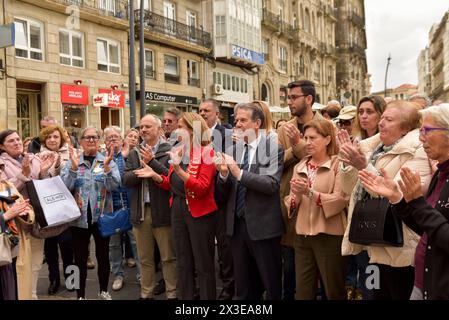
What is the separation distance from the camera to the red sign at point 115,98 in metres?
19.7

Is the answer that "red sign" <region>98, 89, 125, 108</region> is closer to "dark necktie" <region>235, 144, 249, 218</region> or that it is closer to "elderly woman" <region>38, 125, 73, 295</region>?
"elderly woman" <region>38, 125, 73, 295</region>

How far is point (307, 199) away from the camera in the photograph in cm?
389

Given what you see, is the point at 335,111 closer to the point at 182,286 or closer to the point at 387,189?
the point at 182,286

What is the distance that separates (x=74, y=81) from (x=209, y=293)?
1624 cm

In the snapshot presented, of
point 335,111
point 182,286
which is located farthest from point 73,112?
point 182,286

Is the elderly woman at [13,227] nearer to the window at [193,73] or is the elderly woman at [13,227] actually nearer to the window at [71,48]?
the window at [71,48]

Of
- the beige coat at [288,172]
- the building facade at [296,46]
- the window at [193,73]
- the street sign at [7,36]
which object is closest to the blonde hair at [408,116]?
the beige coat at [288,172]

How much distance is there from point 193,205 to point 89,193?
1.44m

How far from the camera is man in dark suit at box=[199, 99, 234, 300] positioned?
4.57m

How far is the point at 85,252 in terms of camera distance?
5012mm

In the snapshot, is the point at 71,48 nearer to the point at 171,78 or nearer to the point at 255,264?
the point at 171,78

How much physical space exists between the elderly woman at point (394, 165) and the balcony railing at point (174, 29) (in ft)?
64.8

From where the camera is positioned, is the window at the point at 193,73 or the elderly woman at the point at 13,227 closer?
the elderly woman at the point at 13,227

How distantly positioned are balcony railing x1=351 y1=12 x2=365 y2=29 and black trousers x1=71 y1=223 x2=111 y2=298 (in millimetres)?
57792
